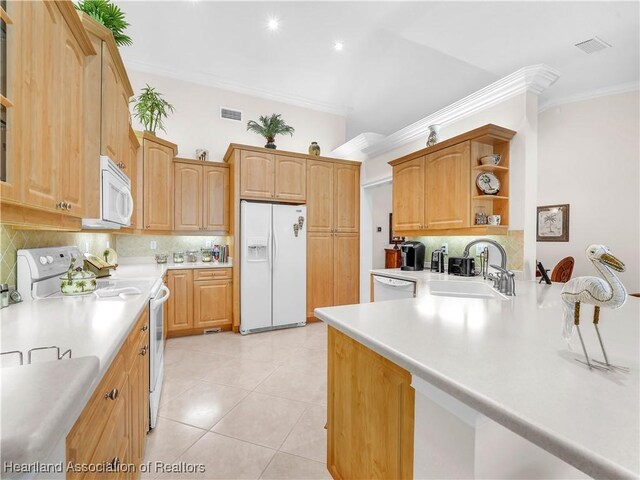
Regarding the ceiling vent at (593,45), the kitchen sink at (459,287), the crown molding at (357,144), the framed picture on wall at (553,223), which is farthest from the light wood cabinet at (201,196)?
the framed picture on wall at (553,223)

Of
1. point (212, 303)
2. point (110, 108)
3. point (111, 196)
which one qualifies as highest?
Answer: point (110, 108)

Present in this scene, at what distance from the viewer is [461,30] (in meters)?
2.93

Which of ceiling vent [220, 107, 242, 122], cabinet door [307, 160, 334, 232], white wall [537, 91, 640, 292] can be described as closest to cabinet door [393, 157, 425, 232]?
cabinet door [307, 160, 334, 232]

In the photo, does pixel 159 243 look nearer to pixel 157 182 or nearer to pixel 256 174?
pixel 157 182

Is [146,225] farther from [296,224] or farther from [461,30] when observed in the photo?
[461,30]

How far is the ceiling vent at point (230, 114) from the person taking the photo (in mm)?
4496

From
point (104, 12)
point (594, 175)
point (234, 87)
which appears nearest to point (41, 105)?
point (104, 12)

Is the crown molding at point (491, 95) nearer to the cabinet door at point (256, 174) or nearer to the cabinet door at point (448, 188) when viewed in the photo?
the cabinet door at point (448, 188)

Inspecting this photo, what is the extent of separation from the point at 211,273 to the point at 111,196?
7.09ft

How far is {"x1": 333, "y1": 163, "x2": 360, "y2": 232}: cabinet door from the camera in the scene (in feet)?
14.9

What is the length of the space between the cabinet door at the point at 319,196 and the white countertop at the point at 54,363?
8.99ft

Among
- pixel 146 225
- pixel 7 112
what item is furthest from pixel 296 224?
pixel 7 112

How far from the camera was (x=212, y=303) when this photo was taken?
385 cm

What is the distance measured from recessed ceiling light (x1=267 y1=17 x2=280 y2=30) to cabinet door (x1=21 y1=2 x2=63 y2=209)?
2284 millimetres
